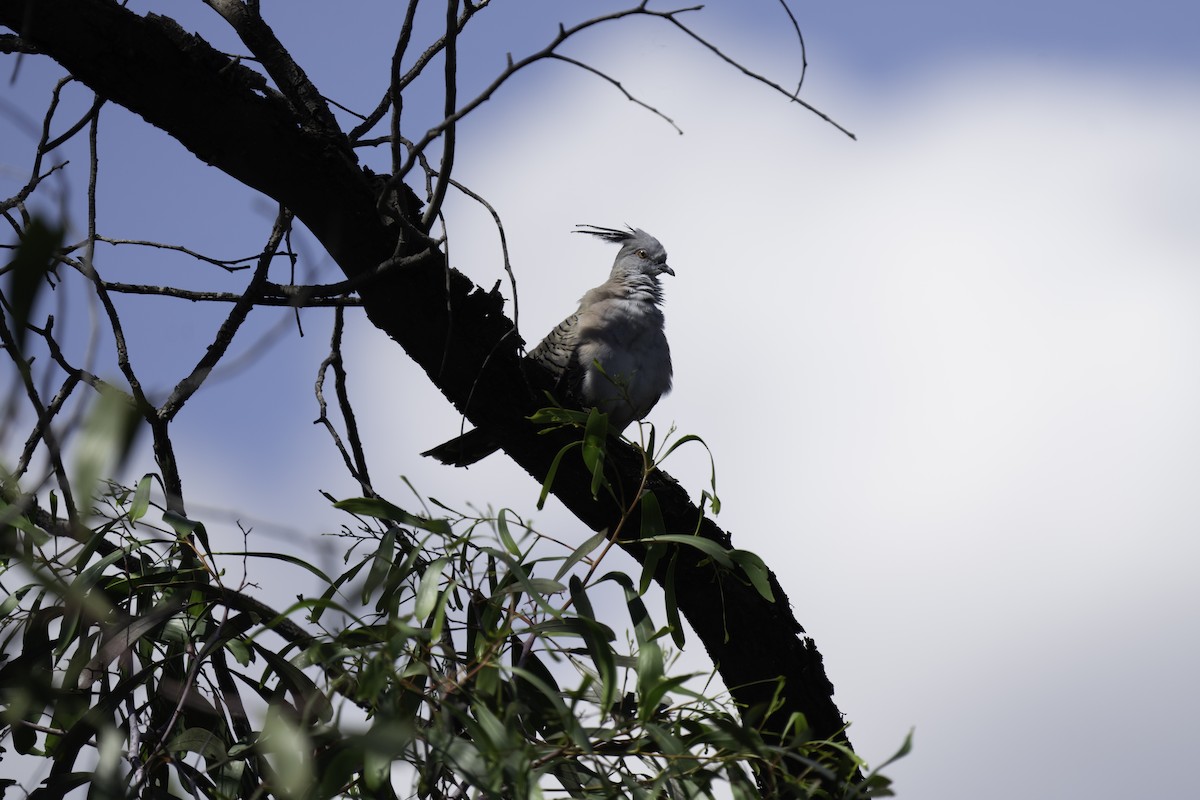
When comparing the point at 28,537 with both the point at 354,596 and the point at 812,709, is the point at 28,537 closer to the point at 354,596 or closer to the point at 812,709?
the point at 354,596

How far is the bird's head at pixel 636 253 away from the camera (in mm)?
4828

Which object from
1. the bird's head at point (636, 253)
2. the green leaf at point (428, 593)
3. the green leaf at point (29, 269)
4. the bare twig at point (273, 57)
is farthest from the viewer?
the bird's head at point (636, 253)

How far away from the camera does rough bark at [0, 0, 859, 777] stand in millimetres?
1961

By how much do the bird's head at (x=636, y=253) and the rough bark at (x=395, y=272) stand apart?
2.23m

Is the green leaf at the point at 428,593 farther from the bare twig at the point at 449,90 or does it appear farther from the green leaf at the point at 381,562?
the bare twig at the point at 449,90

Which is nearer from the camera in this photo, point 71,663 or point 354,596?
point 354,596

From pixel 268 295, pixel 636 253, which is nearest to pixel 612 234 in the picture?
pixel 636 253

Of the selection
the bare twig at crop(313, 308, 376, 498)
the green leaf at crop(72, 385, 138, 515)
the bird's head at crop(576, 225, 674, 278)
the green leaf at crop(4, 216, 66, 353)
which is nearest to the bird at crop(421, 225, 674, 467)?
the bird's head at crop(576, 225, 674, 278)

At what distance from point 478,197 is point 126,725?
45.0 inches

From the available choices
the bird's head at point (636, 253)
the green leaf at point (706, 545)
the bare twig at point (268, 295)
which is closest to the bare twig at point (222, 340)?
the bare twig at point (268, 295)

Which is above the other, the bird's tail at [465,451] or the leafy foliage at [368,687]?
the bird's tail at [465,451]

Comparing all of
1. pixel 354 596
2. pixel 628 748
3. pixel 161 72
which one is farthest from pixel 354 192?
pixel 628 748

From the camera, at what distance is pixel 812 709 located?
9.00ft

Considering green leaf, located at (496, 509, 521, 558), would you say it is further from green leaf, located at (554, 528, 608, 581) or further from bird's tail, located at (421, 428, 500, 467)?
bird's tail, located at (421, 428, 500, 467)
